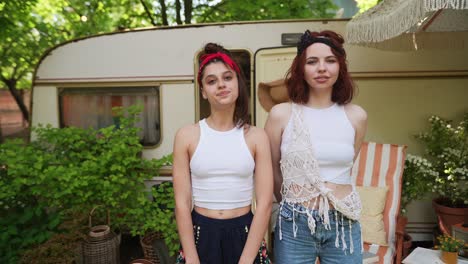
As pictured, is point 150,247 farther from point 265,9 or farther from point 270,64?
point 265,9

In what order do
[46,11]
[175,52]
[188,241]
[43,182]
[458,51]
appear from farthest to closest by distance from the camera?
[46,11]
[175,52]
[458,51]
[43,182]
[188,241]

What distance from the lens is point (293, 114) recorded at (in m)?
1.79

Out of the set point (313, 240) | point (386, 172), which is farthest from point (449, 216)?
point (313, 240)

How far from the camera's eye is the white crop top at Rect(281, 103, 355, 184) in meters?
1.73

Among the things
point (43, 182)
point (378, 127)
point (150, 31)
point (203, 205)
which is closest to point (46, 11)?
point (150, 31)

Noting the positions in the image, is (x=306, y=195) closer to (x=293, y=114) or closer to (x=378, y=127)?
(x=293, y=114)

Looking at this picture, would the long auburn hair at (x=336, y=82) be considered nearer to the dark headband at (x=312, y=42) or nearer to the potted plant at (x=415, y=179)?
the dark headband at (x=312, y=42)

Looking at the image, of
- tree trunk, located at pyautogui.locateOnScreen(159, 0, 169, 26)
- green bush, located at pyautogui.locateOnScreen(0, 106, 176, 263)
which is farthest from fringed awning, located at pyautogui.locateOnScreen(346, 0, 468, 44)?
tree trunk, located at pyautogui.locateOnScreen(159, 0, 169, 26)

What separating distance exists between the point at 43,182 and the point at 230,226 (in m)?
2.85

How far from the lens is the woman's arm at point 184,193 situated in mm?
1746

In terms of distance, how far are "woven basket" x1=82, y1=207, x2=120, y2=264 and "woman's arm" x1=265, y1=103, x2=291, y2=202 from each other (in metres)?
2.59

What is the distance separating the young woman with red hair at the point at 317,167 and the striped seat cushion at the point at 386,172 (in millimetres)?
2111

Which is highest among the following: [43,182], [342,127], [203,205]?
[342,127]

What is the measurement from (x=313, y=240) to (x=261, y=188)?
13.8 inches
